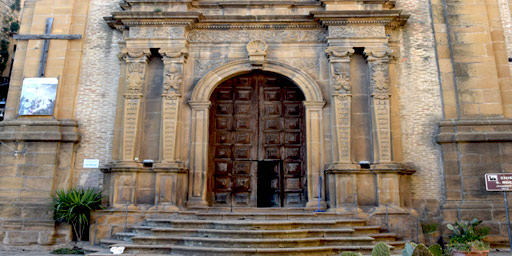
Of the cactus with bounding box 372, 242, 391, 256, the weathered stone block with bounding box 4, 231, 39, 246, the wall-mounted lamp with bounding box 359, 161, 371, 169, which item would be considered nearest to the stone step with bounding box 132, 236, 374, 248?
the wall-mounted lamp with bounding box 359, 161, 371, 169

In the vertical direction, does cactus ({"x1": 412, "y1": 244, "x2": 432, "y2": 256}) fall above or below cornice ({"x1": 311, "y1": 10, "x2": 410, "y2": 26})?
below

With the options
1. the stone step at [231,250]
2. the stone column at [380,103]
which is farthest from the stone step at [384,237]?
the stone column at [380,103]

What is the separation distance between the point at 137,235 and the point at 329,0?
8669 mm

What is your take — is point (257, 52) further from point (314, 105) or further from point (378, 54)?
point (378, 54)

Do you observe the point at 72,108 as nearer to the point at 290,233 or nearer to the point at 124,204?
the point at 124,204

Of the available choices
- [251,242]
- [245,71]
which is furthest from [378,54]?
[251,242]

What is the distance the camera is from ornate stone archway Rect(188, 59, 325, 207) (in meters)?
11.9

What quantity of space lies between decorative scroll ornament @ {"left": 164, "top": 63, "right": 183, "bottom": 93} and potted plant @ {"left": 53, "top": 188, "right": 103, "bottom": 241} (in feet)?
12.0

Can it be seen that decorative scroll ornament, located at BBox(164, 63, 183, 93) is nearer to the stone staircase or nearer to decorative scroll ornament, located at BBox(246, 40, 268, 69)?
decorative scroll ornament, located at BBox(246, 40, 268, 69)

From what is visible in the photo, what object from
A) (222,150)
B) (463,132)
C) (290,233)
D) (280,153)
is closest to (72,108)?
(222,150)

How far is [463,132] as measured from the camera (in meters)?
11.6

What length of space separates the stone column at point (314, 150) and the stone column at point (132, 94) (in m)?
4.94

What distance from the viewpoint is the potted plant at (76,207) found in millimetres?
10984

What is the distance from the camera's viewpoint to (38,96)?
492 inches
